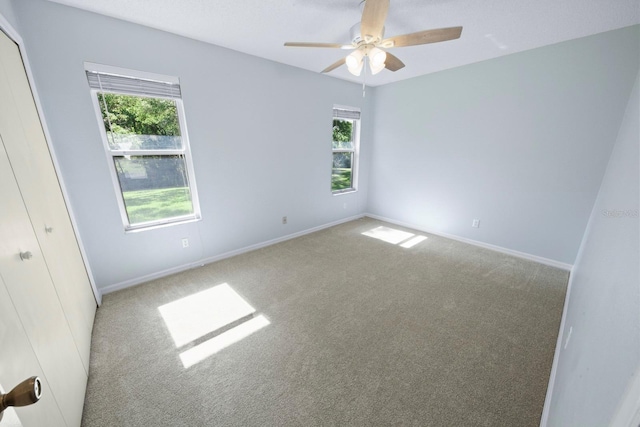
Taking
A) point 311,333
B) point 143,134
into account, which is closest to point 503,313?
point 311,333

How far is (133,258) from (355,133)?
12.2 feet

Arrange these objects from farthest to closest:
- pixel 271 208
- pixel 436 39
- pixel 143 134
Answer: pixel 271 208 < pixel 143 134 < pixel 436 39

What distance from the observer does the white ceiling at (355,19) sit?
178 centimetres

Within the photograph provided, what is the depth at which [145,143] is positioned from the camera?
7.64 ft

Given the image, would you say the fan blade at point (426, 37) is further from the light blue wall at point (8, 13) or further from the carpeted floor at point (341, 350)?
the light blue wall at point (8, 13)

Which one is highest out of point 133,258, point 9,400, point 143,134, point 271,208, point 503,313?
point 143,134

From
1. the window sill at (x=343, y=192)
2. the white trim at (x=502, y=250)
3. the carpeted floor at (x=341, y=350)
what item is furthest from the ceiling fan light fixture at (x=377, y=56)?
the white trim at (x=502, y=250)

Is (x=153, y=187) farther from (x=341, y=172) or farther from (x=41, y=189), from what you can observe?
(x=341, y=172)

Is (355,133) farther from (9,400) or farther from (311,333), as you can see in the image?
(9,400)

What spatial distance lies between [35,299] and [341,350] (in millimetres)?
1679

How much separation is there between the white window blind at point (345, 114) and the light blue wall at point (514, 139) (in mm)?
452

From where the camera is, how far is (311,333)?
186 centimetres

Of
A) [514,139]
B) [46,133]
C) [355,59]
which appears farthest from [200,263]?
[514,139]

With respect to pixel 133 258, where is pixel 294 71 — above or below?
above
